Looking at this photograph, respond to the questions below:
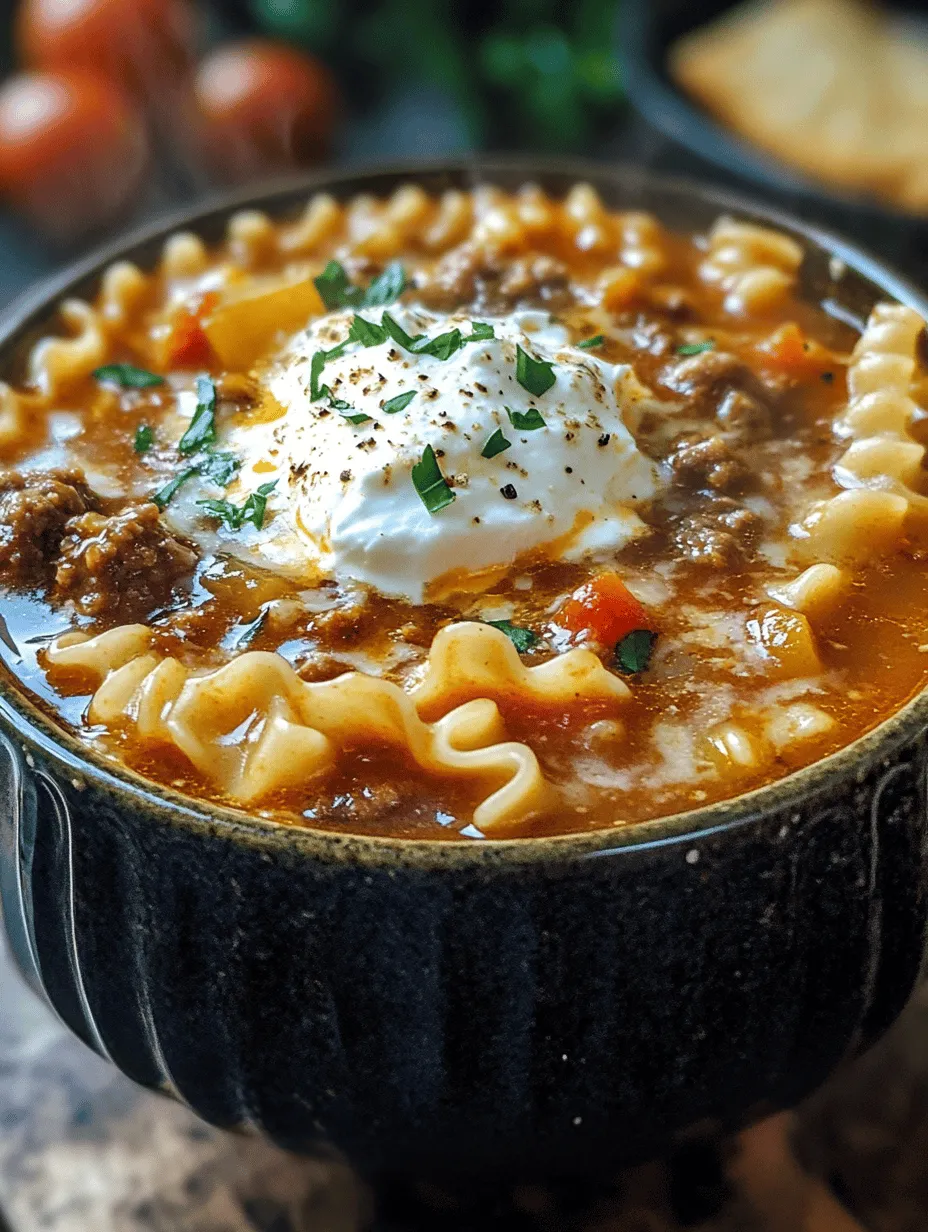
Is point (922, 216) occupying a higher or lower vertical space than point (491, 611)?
lower

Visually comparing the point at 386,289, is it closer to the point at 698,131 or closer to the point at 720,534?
the point at 720,534

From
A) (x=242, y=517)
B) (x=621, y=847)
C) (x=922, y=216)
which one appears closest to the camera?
(x=621, y=847)

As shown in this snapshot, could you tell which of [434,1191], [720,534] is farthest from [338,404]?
[434,1191]

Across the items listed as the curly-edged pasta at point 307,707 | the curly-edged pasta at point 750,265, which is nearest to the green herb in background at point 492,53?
the curly-edged pasta at point 750,265

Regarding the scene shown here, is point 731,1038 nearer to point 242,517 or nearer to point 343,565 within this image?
point 343,565

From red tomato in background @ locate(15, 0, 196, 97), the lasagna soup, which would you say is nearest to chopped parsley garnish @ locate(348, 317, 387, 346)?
the lasagna soup

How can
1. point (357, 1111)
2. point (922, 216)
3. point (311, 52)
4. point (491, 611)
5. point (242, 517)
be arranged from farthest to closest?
1. point (311, 52)
2. point (922, 216)
3. point (242, 517)
4. point (491, 611)
5. point (357, 1111)

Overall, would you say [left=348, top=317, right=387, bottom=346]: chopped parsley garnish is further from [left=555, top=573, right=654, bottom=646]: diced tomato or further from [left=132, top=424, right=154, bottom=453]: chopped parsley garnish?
[left=555, top=573, right=654, bottom=646]: diced tomato

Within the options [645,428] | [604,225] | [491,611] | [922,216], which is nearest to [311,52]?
[922,216]

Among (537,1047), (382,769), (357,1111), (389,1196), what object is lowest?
(389,1196)
